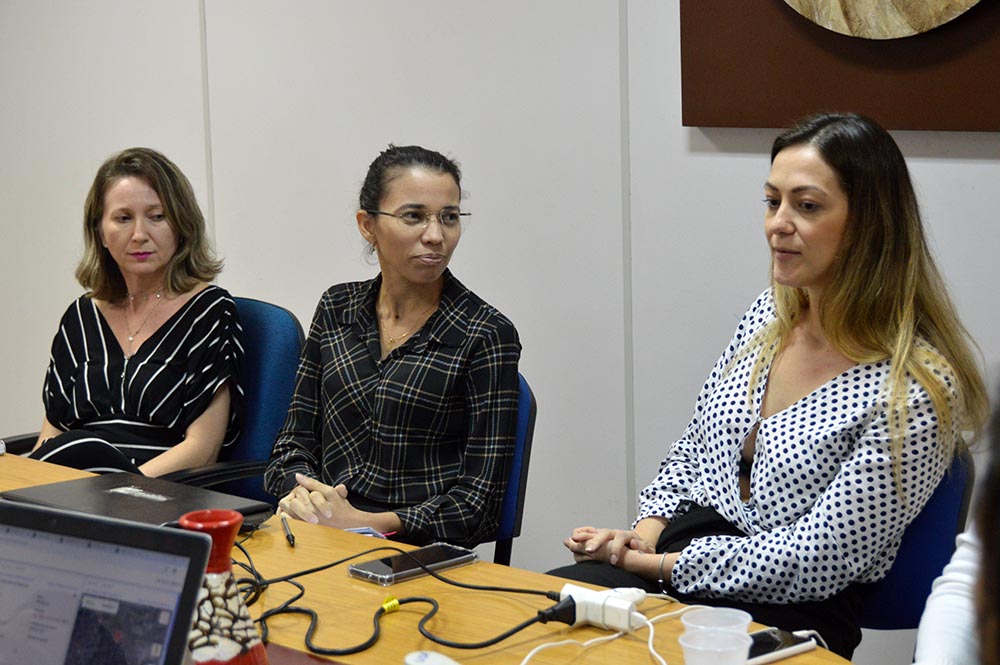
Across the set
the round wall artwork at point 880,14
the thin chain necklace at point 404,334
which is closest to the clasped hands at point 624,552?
the thin chain necklace at point 404,334

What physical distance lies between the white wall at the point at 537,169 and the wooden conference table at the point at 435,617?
56.7 inches

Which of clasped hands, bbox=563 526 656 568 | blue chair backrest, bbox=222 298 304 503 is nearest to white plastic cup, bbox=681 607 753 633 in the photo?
clasped hands, bbox=563 526 656 568

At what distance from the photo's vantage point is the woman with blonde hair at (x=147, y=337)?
297 cm

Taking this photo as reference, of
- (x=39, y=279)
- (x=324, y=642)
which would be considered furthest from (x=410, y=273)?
(x=39, y=279)

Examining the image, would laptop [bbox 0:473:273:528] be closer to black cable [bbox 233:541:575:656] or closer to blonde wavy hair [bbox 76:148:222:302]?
black cable [bbox 233:541:575:656]

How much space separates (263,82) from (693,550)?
7.91 ft

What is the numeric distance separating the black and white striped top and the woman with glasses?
0.37 metres

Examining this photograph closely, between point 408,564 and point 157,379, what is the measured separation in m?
1.39

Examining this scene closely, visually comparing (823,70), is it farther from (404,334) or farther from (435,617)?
(435,617)

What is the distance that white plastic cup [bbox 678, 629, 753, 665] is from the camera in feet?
4.48

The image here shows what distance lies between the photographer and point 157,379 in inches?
118

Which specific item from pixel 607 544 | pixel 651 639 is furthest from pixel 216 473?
pixel 651 639

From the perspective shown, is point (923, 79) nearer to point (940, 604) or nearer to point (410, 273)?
point (410, 273)

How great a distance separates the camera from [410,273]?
101 inches
